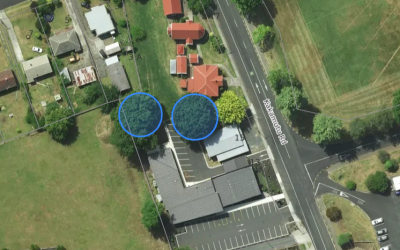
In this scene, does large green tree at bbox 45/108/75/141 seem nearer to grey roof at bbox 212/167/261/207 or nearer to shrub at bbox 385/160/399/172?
grey roof at bbox 212/167/261/207

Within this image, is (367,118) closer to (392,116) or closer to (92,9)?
(392,116)

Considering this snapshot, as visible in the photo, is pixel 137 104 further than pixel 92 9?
No

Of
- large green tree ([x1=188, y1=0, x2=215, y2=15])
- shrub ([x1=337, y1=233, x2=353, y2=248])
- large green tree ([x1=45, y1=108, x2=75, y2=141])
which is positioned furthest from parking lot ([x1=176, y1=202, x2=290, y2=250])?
large green tree ([x1=188, y1=0, x2=215, y2=15])

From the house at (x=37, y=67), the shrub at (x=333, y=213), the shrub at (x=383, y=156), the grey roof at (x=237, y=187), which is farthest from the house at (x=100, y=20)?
the shrub at (x=383, y=156)

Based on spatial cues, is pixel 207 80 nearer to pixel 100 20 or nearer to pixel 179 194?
Answer: pixel 179 194

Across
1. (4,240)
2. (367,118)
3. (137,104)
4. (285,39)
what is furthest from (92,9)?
(367,118)

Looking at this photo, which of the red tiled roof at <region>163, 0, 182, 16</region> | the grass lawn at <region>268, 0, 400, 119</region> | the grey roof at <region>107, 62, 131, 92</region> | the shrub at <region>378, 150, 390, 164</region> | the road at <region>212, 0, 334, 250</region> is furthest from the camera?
the grey roof at <region>107, 62, 131, 92</region>

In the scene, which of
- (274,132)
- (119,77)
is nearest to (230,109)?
(274,132)
